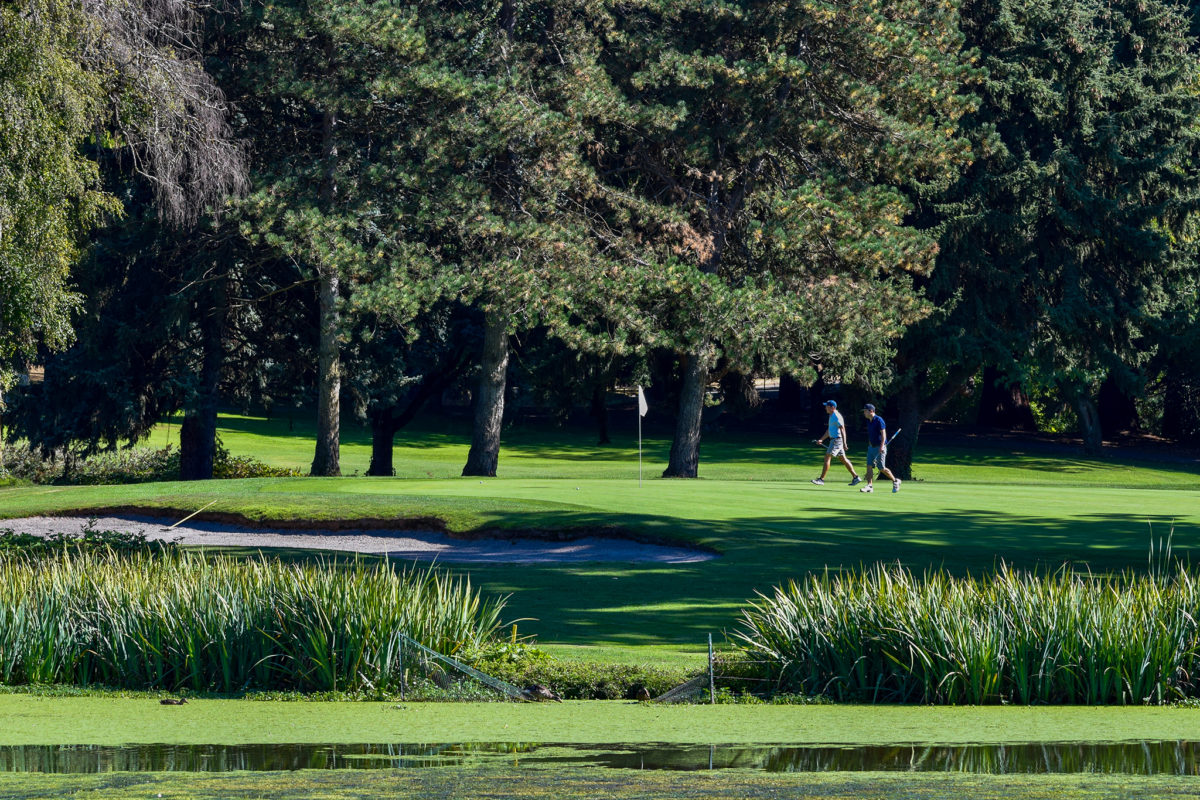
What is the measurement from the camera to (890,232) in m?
37.4

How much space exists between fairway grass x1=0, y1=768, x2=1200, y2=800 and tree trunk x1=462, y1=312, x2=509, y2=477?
95.1 ft

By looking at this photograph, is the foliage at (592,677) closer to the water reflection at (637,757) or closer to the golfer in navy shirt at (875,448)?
the water reflection at (637,757)

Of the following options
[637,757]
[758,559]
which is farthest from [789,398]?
[637,757]

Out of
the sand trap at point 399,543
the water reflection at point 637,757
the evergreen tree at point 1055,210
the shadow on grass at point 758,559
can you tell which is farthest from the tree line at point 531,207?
the water reflection at point 637,757

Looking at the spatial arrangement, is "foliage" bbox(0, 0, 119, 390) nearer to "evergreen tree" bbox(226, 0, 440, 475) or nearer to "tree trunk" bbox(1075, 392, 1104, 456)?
"evergreen tree" bbox(226, 0, 440, 475)

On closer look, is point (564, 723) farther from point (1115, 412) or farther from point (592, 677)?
Answer: point (1115, 412)

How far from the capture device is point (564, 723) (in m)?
9.96

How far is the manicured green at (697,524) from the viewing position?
14922 millimetres

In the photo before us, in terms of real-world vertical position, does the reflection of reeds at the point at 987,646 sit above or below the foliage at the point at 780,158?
below

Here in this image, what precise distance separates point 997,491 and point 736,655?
2041 cm

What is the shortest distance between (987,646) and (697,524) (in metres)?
11.0

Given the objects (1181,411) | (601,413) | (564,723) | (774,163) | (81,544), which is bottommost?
(564,723)

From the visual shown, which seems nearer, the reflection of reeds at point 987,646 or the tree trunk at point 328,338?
the reflection of reeds at point 987,646

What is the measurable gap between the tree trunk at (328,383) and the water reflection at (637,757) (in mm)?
26331
